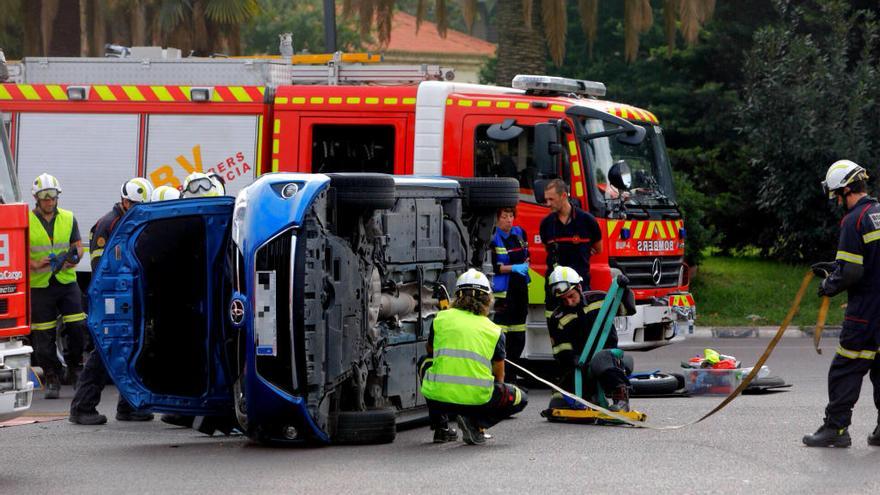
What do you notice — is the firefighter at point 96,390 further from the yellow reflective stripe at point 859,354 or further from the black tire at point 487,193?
the yellow reflective stripe at point 859,354

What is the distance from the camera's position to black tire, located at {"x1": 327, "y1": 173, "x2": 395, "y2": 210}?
31.2ft

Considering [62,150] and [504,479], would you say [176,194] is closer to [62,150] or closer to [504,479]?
[62,150]

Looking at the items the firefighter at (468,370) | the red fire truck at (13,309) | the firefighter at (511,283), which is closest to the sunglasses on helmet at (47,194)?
the red fire truck at (13,309)

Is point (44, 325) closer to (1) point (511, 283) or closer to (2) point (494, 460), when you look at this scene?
(1) point (511, 283)

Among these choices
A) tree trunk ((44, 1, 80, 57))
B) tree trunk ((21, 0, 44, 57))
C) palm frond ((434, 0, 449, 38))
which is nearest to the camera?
palm frond ((434, 0, 449, 38))

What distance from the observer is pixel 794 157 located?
2156 centimetres

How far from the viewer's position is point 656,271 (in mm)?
13672

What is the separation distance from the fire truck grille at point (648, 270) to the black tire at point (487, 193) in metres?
1.99

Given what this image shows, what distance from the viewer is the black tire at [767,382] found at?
12383 mm

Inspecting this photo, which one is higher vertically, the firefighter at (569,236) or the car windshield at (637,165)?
the car windshield at (637,165)

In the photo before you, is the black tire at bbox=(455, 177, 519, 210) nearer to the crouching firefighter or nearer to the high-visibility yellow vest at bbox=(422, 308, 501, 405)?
the crouching firefighter

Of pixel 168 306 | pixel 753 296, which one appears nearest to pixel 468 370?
pixel 168 306

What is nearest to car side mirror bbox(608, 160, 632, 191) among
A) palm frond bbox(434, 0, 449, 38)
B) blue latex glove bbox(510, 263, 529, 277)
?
blue latex glove bbox(510, 263, 529, 277)

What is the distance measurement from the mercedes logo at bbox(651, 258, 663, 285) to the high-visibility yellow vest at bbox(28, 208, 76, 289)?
16.8ft
